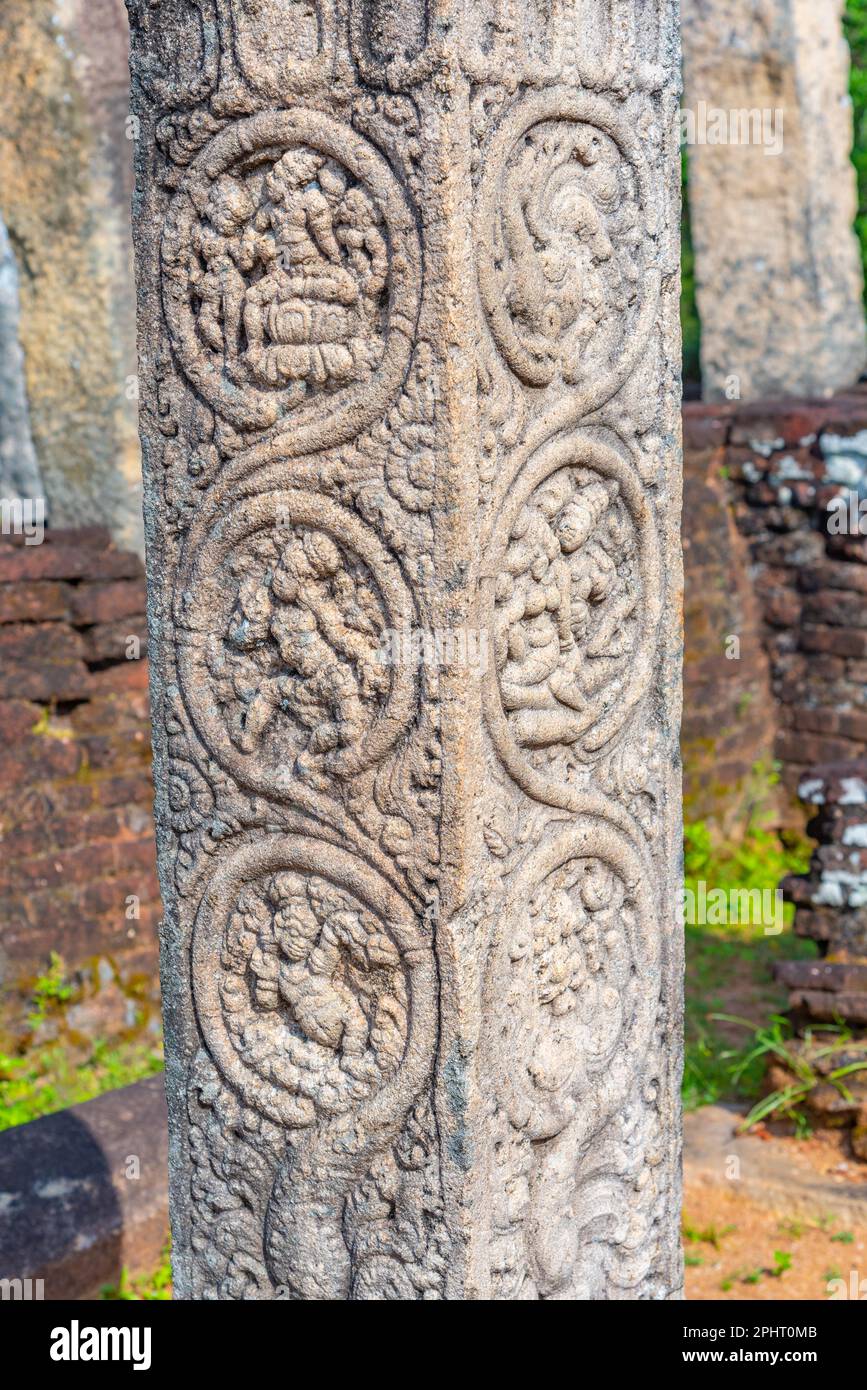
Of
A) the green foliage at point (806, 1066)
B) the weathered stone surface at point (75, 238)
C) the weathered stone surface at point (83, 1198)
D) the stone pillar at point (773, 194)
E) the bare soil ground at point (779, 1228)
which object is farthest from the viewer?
the stone pillar at point (773, 194)

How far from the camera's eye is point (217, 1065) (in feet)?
6.92

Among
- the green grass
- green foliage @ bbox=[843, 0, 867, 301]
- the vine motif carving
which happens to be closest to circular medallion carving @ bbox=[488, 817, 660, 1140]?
the vine motif carving

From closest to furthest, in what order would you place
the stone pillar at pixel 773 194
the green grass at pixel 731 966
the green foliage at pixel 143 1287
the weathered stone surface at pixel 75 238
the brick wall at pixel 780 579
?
the green foliage at pixel 143 1287 < the green grass at pixel 731 966 < the weathered stone surface at pixel 75 238 < the brick wall at pixel 780 579 < the stone pillar at pixel 773 194

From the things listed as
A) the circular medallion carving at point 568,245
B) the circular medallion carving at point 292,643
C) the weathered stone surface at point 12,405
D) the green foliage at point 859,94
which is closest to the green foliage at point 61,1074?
the weathered stone surface at point 12,405

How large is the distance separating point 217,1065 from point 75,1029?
287 centimetres

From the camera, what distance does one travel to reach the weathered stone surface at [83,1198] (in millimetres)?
3268

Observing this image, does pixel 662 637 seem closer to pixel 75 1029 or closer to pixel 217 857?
pixel 217 857

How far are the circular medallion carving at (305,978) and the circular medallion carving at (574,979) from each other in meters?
0.12

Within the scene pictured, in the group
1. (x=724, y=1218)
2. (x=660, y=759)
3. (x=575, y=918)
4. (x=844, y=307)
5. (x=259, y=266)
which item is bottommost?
(x=724, y=1218)

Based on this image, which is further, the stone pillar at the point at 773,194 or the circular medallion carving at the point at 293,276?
the stone pillar at the point at 773,194

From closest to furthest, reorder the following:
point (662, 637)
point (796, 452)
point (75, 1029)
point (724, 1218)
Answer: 1. point (662, 637)
2. point (724, 1218)
3. point (75, 1029)
4. point (796, 452)

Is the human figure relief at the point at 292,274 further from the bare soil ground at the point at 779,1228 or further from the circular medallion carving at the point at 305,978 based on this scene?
the bare soil ground at the point at 779,1228

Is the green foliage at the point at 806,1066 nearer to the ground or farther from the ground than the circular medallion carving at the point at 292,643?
nearer to the ground
